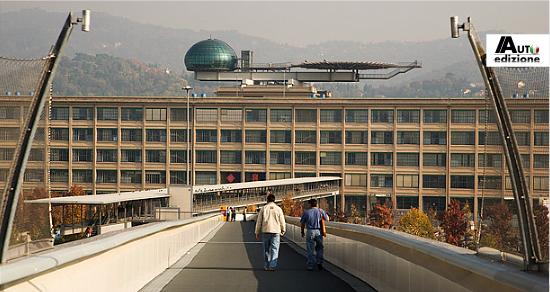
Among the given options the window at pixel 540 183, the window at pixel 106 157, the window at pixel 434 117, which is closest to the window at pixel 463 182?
the window at pixel 434 117

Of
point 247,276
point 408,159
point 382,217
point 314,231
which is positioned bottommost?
point 382,217

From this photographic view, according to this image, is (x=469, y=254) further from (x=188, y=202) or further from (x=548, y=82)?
(x=188, y=202)

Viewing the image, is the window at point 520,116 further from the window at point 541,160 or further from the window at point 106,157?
the window at point 106,157

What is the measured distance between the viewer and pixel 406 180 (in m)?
150

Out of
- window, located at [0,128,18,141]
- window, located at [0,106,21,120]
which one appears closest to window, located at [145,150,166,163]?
window, located at [0,128,18,141]

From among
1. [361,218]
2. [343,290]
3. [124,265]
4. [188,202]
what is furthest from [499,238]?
[361,218]

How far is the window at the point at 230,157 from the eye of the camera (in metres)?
Result: 155

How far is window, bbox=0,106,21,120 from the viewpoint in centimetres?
1040

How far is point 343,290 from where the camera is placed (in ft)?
59.3

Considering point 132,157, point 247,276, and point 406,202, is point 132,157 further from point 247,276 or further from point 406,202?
point 247,276

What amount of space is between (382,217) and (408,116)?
22810mm

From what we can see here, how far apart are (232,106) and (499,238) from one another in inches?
5771

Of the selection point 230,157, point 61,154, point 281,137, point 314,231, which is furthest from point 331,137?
point 314,231
